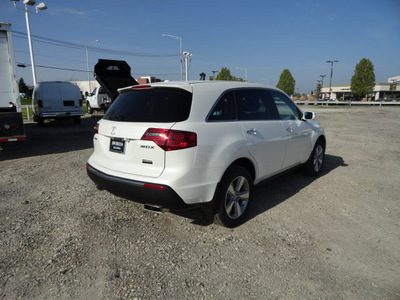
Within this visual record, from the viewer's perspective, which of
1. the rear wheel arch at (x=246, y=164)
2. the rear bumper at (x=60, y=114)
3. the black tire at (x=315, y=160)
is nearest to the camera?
the rear wheel arch at (x=246, y=164)

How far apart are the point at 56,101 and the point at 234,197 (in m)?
12.8

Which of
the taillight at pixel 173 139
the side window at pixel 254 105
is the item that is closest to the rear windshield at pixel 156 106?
the taillight at pixel 173 139

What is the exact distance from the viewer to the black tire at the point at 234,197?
126 inches

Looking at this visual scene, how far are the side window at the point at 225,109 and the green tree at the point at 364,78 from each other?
6635cm

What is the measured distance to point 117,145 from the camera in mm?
3195

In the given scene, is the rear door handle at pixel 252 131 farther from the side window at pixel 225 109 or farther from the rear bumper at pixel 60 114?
the rear bumper at pixel 60 114

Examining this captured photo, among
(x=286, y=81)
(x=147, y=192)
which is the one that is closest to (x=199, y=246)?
(x=147, y=192)

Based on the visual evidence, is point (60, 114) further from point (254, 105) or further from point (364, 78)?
point (364, 78)

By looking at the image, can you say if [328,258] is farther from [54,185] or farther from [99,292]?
[54,185]

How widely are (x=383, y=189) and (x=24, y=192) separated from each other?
6331 millimetres

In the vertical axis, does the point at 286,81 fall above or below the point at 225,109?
above

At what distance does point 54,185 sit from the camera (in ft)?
16.6

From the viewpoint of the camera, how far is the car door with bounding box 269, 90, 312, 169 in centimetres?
442

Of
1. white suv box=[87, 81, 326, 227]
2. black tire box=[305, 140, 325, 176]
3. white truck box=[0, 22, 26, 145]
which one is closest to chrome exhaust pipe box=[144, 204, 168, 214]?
white suv box=[87, 81, 326, 227]
